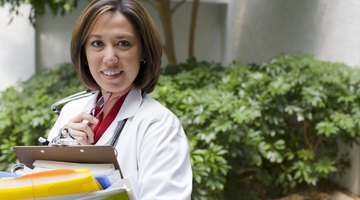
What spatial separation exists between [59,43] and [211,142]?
3104 millimetres

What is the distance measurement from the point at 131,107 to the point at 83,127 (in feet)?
0.42

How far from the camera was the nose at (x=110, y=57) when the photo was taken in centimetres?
131

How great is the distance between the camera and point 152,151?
123 cm

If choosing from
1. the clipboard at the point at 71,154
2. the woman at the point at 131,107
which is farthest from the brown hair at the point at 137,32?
the clipboard at the point at 71,154

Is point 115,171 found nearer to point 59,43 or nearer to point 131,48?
point 131,48

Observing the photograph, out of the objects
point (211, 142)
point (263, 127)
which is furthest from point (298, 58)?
point (211, 142)

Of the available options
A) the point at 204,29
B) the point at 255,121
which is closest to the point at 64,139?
the point at 255,121

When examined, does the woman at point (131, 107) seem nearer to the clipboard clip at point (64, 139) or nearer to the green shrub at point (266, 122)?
the clipboard clip at point (64, 139)

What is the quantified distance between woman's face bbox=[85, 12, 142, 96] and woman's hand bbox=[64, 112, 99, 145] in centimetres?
9

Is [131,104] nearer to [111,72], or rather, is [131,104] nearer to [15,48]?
[111,72]

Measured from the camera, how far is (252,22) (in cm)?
616

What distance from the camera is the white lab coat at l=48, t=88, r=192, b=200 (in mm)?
1185

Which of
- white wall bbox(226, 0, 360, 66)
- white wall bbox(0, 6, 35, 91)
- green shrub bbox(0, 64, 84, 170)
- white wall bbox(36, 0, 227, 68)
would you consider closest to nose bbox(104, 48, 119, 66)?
green shrub bbox(0, 64, 84, 170)

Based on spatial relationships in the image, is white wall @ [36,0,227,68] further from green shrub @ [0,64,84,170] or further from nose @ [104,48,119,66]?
nose @ [104,48,119,66]
